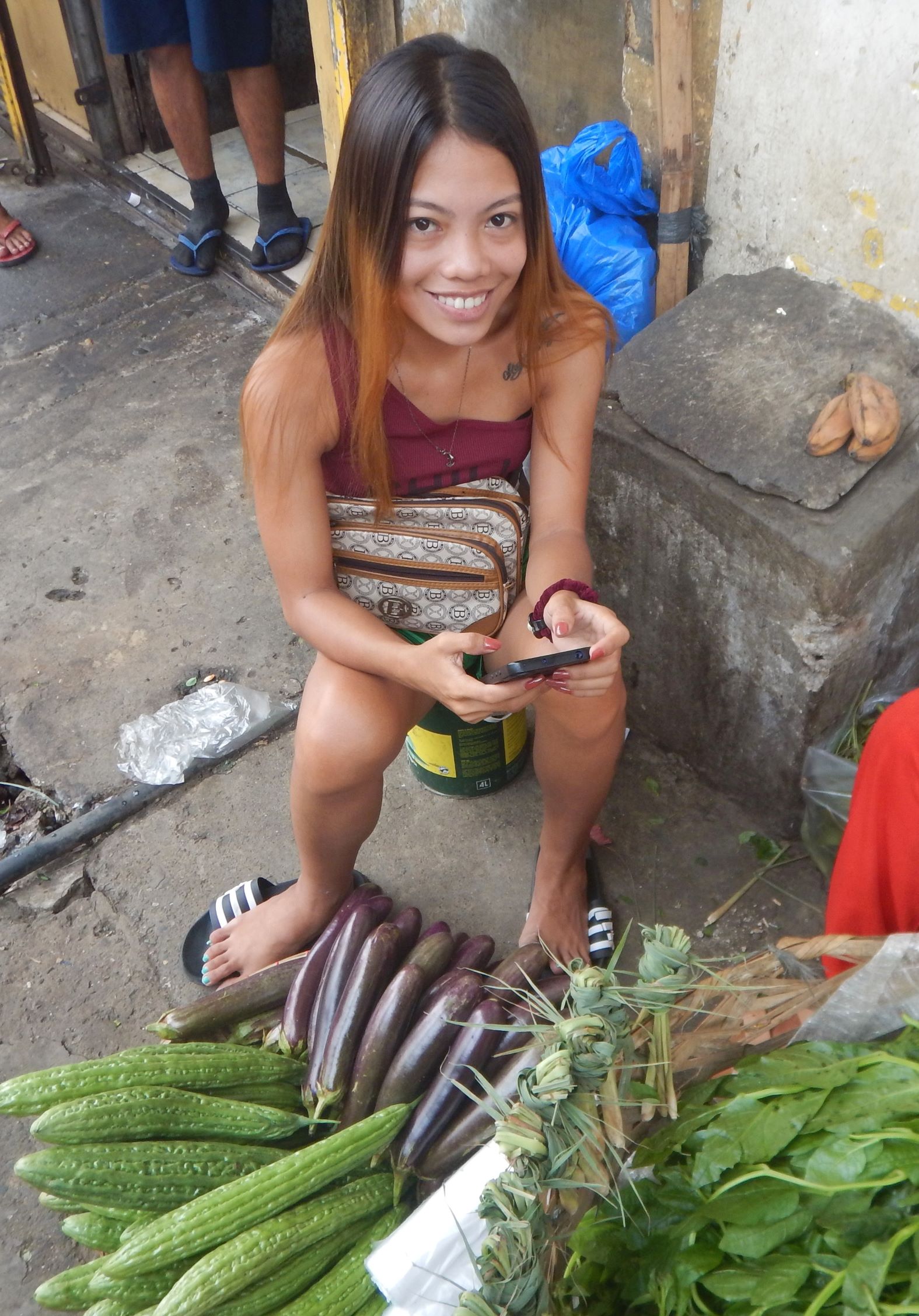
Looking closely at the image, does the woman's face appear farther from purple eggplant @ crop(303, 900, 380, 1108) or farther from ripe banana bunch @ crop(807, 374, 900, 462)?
purple eggplant @ crop(303, 900, 380, 1108)

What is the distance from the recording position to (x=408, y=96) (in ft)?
5.59

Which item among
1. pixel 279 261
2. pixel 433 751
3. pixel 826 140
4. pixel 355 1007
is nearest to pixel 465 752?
pixel 433 751

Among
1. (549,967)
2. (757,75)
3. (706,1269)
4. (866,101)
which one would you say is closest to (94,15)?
(757,75)

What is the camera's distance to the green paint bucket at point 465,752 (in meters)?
2.55

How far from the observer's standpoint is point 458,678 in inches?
74.2

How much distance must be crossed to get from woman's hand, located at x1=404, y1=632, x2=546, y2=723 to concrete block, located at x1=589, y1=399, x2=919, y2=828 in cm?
59

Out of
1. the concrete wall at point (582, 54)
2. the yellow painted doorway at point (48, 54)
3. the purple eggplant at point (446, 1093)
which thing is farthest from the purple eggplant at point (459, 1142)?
the yellow painted doorway at point (48, 54)

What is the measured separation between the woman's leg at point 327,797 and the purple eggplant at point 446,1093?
50cm

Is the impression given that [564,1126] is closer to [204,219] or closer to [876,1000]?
[876,1000]

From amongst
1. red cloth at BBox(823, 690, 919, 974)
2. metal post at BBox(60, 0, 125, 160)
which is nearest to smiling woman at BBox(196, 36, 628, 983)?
red cloth at BBox(823, 690, 919, 974)

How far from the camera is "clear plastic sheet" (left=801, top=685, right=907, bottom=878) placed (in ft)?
7.57

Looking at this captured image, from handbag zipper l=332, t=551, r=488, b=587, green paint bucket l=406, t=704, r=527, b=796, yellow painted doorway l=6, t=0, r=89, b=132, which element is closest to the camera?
handbag zipper l=332, t=551, r=488, b=587

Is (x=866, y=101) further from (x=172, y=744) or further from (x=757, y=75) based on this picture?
(x=172, y=744)

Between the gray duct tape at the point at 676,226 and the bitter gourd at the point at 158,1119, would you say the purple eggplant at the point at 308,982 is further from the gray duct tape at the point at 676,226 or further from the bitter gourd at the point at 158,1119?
the gray duct tape at the point at 676,226
